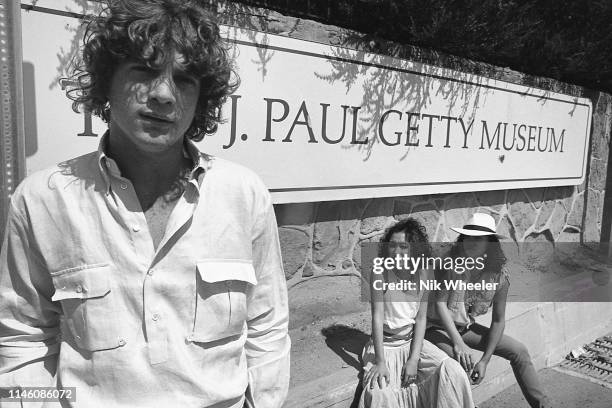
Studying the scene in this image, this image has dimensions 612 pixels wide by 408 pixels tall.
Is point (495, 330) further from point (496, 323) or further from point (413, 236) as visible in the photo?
point (413, 236)

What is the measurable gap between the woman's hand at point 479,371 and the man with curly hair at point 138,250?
186 centimetres

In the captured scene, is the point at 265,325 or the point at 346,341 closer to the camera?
the point at 265,325

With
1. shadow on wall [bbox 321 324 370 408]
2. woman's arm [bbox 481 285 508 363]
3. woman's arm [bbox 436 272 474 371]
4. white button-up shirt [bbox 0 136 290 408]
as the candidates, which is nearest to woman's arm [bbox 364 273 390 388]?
shadow on wall [bbox 321 324 370 408]

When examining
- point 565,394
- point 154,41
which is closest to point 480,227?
point 565,394

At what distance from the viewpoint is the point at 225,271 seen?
44.7 inches

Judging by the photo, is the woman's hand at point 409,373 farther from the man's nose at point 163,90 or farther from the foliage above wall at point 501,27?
the foliage above wall at point 501,27

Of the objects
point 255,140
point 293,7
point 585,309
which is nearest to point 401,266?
point 255,140

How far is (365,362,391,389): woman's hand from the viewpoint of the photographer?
7.82 ft

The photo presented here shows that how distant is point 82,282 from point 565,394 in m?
3.17

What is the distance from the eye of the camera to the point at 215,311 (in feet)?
3.73

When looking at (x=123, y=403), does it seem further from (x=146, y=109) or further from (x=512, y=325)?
(x=512, y=325)

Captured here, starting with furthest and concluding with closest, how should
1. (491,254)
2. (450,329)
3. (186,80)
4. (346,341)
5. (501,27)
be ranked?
(501,27) < (346,341) < (491,254) < (450,329) < (186,80)

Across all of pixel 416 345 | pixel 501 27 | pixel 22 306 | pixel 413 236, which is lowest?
pixel 416 345

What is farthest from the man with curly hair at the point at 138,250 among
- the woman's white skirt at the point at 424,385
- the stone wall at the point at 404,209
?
the stone wall at the point at 404,209
